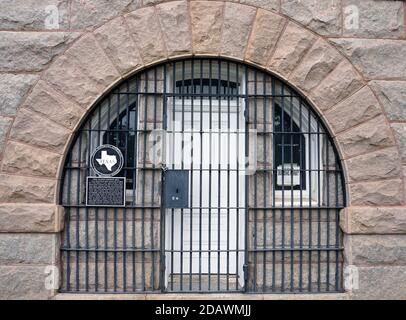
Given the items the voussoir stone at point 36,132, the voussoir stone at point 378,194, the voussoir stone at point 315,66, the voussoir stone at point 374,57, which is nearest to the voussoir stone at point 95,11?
the voussoir stone at point 36,132

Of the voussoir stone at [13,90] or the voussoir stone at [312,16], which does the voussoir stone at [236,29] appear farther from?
the voussoir stone at [13,90]

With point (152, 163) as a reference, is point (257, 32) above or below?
above

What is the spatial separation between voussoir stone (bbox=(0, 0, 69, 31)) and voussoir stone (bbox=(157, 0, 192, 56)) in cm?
112

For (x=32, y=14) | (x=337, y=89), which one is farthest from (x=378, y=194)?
(x=32, y=14)

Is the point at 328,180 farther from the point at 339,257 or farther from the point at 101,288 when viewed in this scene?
the point at 101,288

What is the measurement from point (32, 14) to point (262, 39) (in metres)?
2.65

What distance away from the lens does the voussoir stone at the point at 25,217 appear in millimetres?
4105

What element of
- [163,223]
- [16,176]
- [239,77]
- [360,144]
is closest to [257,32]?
[239,77]

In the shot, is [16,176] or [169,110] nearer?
[16,176]

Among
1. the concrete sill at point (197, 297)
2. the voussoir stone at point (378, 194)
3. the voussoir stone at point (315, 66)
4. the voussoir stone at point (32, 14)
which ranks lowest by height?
the concrete sill at point (197, 297)

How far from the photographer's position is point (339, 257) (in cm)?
442

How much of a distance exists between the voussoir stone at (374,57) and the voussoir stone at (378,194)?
125 centimetres

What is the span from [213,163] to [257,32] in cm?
162

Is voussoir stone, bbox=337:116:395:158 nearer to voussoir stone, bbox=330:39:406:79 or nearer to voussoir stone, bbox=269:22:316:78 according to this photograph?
voussoir stone, bbox=330:39:406:79
